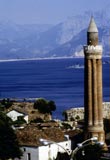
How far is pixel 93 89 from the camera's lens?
34812 millimetres

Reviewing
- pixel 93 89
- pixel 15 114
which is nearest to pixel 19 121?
pixel 15 114

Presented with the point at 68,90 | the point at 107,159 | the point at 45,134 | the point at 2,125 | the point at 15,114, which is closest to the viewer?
the point at 107,159

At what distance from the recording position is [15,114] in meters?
50.4

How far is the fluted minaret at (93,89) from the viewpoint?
34.3m

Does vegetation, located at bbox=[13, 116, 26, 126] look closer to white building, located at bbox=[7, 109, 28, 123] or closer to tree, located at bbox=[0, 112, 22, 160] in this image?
white building, located at bbox=[7, 109, 28, 123]

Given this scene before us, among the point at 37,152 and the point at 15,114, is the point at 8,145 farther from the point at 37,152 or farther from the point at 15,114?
the point at 15,114

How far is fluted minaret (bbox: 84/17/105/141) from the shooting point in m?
34.3

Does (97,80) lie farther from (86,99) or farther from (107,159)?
(107,159)

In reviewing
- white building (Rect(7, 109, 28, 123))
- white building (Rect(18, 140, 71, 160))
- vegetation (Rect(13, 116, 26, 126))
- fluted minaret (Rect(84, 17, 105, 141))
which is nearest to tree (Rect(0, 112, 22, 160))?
white building (Rect(18, 140, 71, 160))

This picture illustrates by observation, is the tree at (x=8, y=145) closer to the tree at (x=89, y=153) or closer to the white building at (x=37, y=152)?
the white building at (x=37, y=152)

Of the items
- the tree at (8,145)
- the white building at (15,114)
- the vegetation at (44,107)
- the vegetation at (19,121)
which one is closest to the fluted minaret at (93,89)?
the tree at (8,145)

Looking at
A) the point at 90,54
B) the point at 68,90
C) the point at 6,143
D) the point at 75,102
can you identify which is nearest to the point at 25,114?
the point at 90,54

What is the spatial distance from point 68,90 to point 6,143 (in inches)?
3647

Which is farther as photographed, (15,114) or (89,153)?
(15,114)
